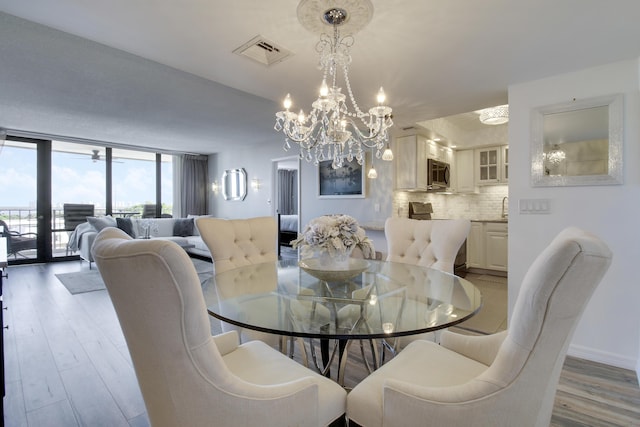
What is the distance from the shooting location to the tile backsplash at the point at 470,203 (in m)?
5.45

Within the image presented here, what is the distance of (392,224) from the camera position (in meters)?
2.48

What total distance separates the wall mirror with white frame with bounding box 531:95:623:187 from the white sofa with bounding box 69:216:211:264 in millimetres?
4610

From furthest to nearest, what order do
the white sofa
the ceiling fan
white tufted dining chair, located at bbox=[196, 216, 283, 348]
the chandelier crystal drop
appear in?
the ceiling fan → the white sofa → the chandelier crystal drop → white tufted dining chair, located at bbox=[196, 216, 283, 348]

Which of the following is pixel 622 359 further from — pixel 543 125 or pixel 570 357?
pixel 543 125

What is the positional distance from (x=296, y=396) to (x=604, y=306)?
2667 millimetres

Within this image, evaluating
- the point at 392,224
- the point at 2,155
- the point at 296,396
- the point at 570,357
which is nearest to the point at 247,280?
the point at 296,396

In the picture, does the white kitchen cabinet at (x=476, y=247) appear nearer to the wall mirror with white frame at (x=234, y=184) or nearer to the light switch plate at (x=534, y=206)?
the light switch plate at (x=534, y=206)

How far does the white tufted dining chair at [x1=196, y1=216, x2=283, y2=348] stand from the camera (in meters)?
2.18

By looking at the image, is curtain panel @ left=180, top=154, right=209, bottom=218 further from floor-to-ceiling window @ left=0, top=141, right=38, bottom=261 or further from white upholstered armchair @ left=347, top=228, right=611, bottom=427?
white upholstered armchair @ left=347, top=228, right=611, bottom=427

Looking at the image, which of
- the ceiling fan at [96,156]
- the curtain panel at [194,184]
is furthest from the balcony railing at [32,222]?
the curtain panel at [194,184]

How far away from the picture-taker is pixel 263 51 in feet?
7.00

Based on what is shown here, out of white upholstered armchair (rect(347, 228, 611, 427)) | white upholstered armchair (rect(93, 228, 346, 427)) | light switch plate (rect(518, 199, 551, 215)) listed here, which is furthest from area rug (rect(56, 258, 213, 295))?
light switch plate (rect(518, 199, 551, 215))

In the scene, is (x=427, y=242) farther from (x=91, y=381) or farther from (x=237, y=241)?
(x=91, y=381)

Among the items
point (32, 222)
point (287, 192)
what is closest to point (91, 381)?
point (32, 222)
